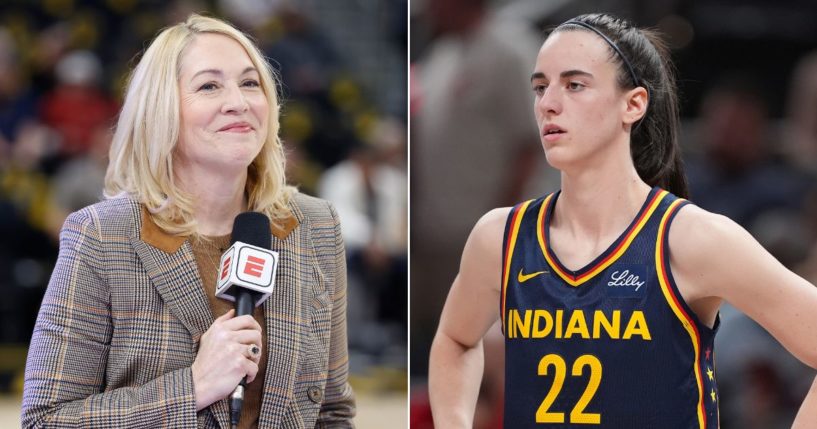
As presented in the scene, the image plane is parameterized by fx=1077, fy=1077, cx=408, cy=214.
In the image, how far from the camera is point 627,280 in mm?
2119

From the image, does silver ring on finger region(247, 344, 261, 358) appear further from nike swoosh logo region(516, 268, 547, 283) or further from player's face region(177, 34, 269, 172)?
nike swoosh logo region(516, 268, 547, 283)

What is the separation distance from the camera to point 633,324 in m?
2.10

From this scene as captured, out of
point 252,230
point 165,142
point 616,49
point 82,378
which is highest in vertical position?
point 616,49

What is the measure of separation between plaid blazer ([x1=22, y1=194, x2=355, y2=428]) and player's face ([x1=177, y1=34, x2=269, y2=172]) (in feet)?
0.60

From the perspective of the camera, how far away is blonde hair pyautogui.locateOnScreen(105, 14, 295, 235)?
2.29m

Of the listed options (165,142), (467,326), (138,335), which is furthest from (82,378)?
(467,326)

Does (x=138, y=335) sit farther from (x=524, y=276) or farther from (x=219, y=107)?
(x=524, y=276)

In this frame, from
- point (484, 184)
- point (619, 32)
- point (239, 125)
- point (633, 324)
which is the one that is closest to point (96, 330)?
point (239, 125)

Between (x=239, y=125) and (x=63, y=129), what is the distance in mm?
5720

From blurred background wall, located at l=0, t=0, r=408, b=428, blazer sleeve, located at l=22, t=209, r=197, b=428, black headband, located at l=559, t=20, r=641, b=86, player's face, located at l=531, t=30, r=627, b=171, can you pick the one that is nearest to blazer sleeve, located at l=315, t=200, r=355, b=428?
blazer sleeve, located at l=22, t=209, r=197, b=428

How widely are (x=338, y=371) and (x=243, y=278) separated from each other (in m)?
0.45

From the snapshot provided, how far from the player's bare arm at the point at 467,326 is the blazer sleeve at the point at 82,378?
575 mm

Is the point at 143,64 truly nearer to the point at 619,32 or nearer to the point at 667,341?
the point at 619,32

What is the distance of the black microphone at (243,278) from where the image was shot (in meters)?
2.08
